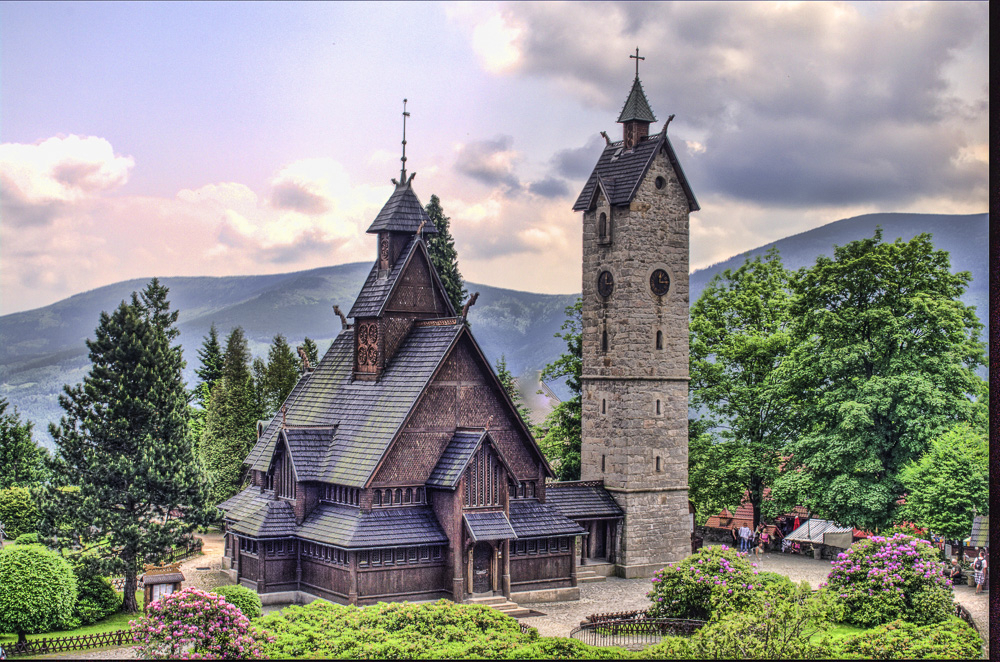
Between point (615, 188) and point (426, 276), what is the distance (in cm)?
810

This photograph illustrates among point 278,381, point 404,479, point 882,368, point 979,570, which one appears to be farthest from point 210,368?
point 979,570

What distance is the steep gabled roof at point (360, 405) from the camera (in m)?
35.7

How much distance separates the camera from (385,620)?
994 inches

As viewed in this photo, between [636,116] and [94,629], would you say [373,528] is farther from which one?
[636,116]

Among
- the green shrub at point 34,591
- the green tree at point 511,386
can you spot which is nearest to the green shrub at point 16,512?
the green shrub at point 34,591

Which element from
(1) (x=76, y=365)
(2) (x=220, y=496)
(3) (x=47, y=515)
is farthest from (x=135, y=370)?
(1) (x=76, y=365)

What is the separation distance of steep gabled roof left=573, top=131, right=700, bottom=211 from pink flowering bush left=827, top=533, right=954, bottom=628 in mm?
16262

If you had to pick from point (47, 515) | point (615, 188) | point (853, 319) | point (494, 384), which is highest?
point (615, 188)

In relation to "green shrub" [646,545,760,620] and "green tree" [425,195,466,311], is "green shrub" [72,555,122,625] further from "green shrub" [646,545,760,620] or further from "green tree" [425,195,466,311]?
"green tree" [425,195,466,311]

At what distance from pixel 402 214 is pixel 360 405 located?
24.2 ft

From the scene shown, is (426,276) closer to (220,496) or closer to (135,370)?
(135,370)

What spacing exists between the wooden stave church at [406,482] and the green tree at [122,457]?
129 inches

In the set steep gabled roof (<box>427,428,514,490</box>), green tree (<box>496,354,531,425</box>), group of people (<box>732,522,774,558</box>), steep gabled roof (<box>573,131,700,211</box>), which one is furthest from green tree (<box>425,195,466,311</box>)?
steep gabled roof (<box>427,428,514,490</box>)

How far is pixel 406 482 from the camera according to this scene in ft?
116
